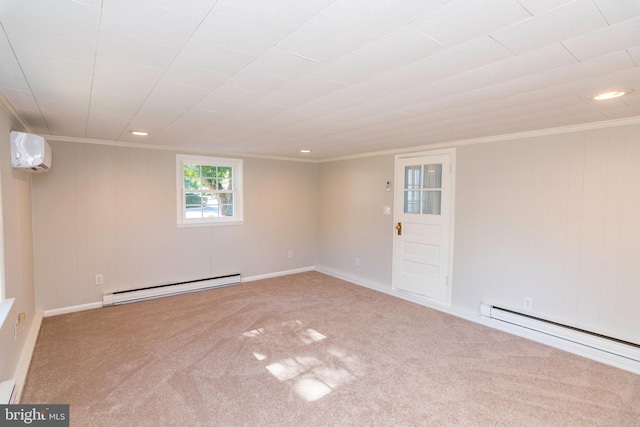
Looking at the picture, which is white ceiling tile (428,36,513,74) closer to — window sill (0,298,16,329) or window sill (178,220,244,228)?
window sill (0,298,16,329)

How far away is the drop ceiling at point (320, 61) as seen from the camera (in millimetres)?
1257

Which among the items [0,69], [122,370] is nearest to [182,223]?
[122,370]

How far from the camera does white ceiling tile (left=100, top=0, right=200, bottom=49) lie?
1229 millimetres

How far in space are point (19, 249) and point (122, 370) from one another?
1.49 metres

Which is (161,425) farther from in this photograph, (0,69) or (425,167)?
(425,167)

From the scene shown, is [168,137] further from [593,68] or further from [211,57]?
[593,68]

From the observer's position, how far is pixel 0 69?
1799 millimetres

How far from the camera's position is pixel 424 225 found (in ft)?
14.8

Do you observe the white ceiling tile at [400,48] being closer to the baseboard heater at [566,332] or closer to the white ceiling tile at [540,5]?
the white ceiling tile at [540,5]

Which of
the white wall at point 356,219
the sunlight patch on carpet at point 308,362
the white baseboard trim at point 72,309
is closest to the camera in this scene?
the sunlight patch on carpet at point 308,362

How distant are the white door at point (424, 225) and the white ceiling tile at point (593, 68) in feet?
7.46

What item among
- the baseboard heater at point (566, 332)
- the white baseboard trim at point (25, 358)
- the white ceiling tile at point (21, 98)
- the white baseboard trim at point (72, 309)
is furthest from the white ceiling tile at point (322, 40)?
the white baseboard trim at point (72, 309)

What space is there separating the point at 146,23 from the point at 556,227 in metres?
3.87

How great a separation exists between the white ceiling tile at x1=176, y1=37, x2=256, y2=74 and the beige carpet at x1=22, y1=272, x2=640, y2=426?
223 cm
